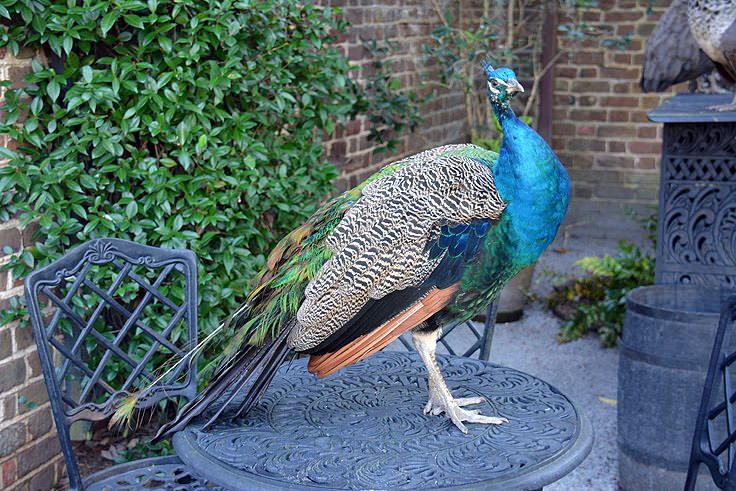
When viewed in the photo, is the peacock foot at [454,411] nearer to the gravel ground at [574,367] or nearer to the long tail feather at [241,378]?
the long tail feather at [241,378]

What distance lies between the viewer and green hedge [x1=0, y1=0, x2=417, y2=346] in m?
2.69

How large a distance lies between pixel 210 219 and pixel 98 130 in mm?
500

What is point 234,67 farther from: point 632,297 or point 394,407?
point 632,297

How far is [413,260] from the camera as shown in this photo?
6.52 feet

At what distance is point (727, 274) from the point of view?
11.5ft

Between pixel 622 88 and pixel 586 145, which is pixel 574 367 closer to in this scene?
pixel 586 145

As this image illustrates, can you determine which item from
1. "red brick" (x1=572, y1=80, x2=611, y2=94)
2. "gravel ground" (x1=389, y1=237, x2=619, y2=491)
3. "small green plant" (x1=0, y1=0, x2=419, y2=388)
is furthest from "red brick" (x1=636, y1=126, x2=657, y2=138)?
"small green plant" (x1=0, y1=0, x2=419, y2=388)

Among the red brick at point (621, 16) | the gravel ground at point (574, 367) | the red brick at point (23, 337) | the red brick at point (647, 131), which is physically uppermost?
the red brick at point (621, 16)

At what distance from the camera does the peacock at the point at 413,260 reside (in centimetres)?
199

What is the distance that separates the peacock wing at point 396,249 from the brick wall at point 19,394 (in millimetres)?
1221

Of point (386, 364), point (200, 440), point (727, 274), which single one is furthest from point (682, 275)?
point (200, 440)

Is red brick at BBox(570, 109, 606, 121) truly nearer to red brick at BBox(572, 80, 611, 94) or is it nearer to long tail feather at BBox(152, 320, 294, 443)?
red brick at BBox(572, 80, 611, 94)

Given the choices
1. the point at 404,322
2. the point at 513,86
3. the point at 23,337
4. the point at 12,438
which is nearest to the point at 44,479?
the point at 12,438

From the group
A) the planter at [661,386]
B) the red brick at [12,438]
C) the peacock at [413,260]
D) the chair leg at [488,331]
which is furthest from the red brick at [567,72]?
the red brick at [12,438]
